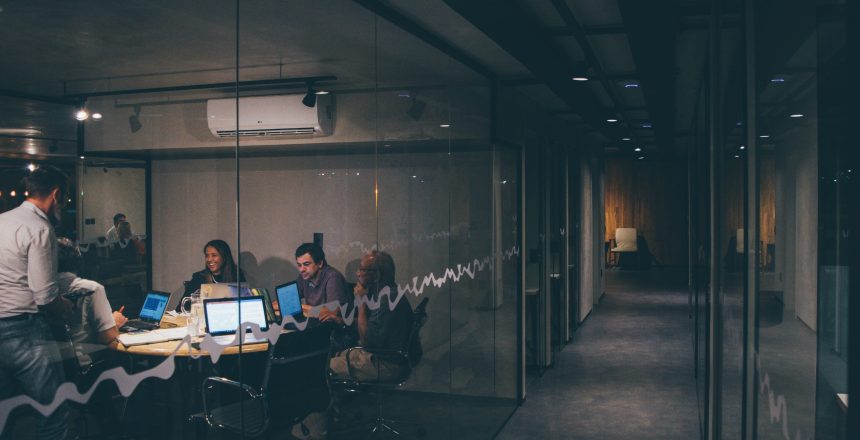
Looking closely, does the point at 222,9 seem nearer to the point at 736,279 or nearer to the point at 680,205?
the point at 736,279

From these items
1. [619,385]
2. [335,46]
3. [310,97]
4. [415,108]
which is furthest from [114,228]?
[619,385]

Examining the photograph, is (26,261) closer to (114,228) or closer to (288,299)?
(114,228)

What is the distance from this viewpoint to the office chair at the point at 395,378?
3.25 m

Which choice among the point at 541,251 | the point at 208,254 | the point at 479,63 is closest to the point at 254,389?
the point at 208,254

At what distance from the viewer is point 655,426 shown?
19.4 feet

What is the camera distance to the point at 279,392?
253cm

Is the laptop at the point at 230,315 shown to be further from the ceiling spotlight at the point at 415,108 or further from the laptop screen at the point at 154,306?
the ceiling spotlight at the point at 415,108

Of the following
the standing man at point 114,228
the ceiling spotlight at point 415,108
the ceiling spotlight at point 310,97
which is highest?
the ceiling spotlight at point 415,108

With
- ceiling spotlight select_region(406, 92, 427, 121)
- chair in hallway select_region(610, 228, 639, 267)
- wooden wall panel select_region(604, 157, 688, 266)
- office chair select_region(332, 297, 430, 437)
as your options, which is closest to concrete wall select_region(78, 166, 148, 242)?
office chair select_region(332, 297, 430, 437)

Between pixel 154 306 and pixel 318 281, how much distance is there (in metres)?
0.94

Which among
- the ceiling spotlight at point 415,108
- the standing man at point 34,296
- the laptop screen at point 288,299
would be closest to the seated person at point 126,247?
the standing man at point 34,296

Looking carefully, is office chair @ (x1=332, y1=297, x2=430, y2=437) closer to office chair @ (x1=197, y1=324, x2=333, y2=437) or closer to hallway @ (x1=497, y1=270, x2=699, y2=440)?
office chair @ (x1=197, y1=324, x2=333, y2=437)

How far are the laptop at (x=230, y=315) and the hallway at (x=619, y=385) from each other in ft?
12.4

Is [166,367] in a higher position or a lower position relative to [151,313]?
lower
